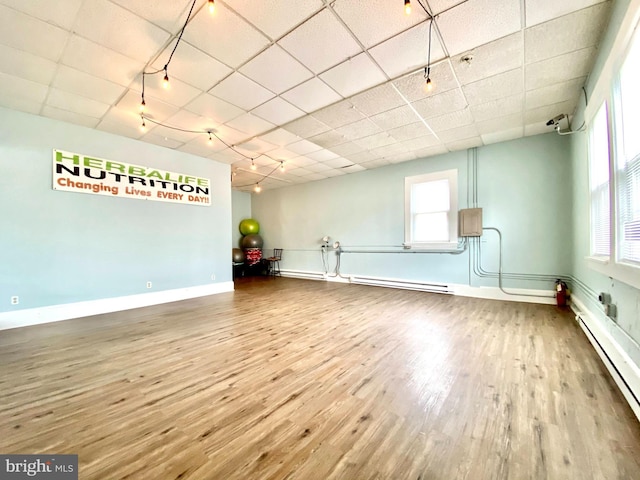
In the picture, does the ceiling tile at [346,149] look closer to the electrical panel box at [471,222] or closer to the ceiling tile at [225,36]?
the electrical panel box at [471,222]

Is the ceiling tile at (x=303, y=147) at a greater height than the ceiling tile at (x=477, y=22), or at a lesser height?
lesser

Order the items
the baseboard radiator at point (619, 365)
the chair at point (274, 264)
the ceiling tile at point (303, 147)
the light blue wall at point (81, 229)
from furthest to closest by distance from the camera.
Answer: the chair at point (274, 264), the ceiling tile at point (303, 147), the light blue wall at point (81, 229), the baseboard radiator at point (619, 365)

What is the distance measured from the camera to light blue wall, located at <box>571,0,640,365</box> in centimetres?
193

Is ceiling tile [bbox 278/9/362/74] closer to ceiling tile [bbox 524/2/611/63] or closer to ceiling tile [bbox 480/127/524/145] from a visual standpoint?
ceiling tile [bbox 524/2/611/63]

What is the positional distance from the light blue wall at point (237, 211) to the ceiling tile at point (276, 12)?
7.33 meters

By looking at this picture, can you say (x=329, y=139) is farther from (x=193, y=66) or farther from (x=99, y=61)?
(x=99, y=61)

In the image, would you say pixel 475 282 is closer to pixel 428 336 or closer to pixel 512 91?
pixel 428 336

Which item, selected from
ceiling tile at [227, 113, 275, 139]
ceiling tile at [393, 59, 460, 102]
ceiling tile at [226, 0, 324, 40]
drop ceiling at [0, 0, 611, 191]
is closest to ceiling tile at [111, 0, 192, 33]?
drop ceiling at [0, 0, 611, 191]

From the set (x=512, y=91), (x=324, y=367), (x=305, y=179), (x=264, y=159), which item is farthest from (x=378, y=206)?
(x=324, y=367)

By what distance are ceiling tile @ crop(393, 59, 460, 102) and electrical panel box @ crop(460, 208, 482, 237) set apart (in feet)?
9.05

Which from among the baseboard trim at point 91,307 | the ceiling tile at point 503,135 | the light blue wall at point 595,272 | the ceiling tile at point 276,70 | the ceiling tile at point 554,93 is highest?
the ceiling tile at point 276,70

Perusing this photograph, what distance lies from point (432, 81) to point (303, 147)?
273cm

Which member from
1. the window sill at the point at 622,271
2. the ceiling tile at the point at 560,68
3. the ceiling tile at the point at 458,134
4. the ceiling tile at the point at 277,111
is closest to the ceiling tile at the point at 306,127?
the ceiling tile at the point at 277,111

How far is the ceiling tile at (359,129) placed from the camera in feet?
13.6
